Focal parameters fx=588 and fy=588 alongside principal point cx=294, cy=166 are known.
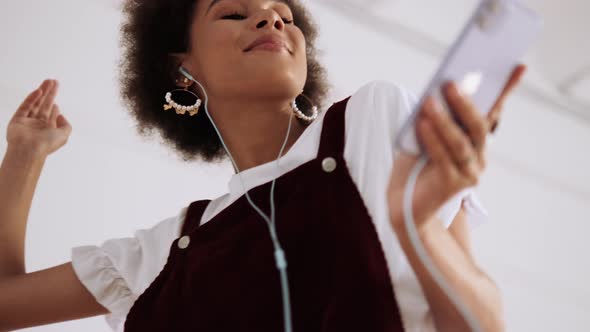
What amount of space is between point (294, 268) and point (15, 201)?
551 mm

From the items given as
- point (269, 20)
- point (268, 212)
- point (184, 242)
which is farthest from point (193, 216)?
point (269, 20)

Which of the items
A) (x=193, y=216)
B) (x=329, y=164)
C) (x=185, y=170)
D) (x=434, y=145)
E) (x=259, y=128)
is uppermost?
(x=434, y=145)

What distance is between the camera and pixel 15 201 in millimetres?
951

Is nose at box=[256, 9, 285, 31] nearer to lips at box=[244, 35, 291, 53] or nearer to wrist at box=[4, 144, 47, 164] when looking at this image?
lips at box=[244, 35, 291, 53]

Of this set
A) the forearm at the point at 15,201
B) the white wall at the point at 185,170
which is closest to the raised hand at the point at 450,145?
the forearm at the point at 15,201

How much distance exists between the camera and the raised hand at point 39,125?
3.27ft

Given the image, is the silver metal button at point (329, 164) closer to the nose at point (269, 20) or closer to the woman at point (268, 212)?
the woman at point (268, 212)

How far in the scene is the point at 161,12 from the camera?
1151 mm

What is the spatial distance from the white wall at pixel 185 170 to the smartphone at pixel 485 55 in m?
0.97

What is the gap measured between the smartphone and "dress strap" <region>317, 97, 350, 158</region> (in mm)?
247

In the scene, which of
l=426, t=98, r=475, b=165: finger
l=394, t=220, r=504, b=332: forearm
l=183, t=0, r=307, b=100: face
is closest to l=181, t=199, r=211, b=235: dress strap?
l=183, t=0, r=307, b=100: face

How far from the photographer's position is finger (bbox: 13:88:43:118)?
40.9 inches

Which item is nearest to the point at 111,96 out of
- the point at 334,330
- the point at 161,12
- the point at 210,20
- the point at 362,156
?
the point at 161,12

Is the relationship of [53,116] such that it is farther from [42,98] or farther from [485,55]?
[485,55]
